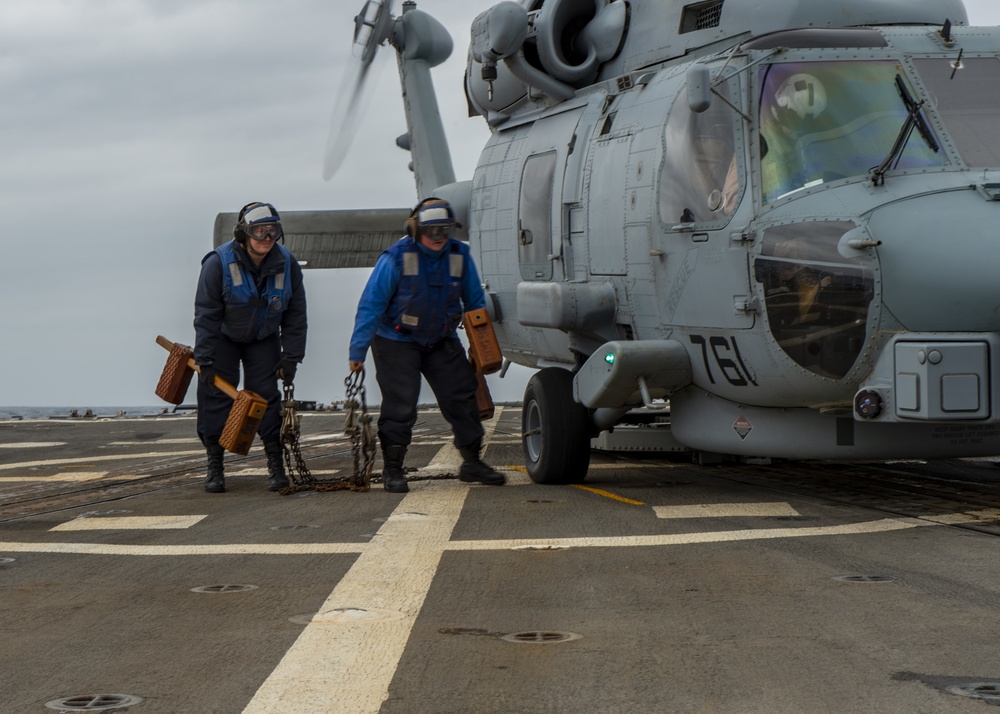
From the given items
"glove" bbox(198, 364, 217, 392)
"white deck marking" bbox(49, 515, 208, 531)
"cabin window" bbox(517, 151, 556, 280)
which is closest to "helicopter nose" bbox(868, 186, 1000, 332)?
"cabin window" bbox(517, 151, 556, 280)

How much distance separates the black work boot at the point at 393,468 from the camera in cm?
866

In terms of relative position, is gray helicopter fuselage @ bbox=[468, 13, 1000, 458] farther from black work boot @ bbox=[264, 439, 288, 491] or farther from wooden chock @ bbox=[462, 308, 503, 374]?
black work boot @ bbox=[264, 439, 288, 491]

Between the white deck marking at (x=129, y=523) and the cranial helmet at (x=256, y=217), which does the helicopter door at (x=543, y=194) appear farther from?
the white deck marking at (x=129, y=523)

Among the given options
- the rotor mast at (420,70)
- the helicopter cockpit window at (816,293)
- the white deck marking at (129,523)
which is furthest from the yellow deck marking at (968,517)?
the rotor mast at (420,70)

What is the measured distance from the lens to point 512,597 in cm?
502

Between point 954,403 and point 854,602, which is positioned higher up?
point 954,403

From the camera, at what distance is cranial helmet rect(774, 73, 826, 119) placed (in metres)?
7.19

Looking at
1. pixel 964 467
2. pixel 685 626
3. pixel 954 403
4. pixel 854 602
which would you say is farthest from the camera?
pixel 964 467

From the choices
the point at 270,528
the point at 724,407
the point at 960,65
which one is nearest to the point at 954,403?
the point at 724,407

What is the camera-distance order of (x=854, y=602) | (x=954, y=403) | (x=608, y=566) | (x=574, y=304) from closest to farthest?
(x=854, y=602) → (x=608, y=566) → (x=954, y=403) → (x=574, y=304)

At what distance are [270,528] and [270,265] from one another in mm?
2561

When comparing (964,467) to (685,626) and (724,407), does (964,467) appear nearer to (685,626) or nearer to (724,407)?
(724,407)

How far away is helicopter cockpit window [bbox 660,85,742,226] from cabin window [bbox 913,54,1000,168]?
1135 millimetres

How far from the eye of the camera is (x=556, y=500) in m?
8.05
